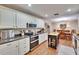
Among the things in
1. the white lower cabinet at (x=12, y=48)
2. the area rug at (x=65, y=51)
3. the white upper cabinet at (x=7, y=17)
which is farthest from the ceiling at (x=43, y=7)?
the area rug at (x=65, y=51)

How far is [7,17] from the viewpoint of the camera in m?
2.71

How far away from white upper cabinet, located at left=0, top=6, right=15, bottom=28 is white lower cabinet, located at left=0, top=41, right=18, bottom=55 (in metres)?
0.59

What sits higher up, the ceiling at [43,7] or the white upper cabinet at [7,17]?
the ceiling at [43,7]

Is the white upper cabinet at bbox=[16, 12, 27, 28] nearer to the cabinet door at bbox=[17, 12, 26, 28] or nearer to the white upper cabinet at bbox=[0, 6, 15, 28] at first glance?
the cabinet door at bbox=[17, 12, 26, 28]

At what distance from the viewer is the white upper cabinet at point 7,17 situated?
248 cm

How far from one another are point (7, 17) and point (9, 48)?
0.98 meters

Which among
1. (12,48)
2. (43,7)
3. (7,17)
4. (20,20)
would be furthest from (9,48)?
(43,7)

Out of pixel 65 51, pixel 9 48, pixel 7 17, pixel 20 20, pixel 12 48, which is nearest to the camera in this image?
pixel 9 48

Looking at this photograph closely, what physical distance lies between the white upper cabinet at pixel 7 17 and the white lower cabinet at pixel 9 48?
0.59 meters

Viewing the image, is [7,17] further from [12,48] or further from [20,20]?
[12,48]

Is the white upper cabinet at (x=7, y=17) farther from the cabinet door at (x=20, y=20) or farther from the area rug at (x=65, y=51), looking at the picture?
the area rug at (x=65, y=51)

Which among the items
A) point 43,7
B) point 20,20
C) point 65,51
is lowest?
point 65,51
